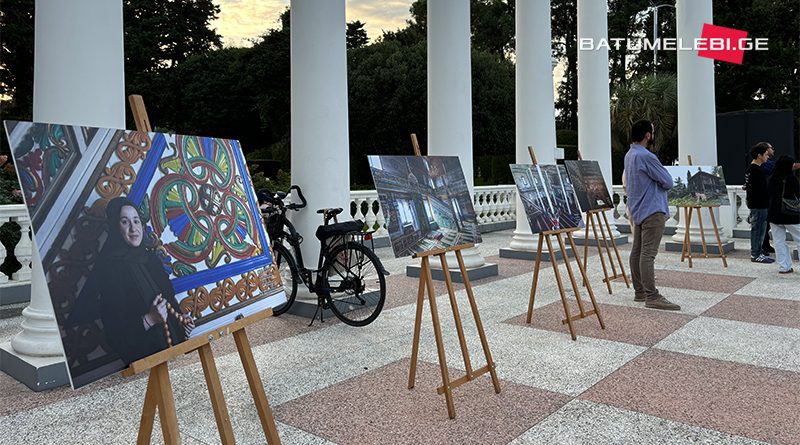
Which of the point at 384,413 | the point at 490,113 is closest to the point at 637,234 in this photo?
the point at 384,413

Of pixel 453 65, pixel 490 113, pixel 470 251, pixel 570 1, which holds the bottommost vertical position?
pixel 470 251

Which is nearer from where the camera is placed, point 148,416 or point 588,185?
point 148,416

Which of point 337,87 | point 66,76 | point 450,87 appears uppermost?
point 450,87

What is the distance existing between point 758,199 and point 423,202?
26.0 ft

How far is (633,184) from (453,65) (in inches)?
137

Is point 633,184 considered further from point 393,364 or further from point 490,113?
point 490,113

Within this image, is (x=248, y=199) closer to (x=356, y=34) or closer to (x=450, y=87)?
(x=450, y=87)

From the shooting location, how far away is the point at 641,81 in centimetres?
2900

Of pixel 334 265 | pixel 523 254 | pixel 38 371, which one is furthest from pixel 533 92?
pixel 38 371

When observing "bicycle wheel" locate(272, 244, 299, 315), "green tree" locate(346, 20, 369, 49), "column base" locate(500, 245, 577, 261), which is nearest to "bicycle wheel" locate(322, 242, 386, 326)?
"bicycle wheel" locate(272, 244, 299, 315)

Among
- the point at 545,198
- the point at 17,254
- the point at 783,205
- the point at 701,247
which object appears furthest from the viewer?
the point at 701,247

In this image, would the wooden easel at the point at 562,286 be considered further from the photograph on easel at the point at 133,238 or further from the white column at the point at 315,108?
the photograph on easel at the point at 133,238

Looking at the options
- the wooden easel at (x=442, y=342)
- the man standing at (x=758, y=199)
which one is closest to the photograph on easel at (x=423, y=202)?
the wooden easel at (x=442, y=342)

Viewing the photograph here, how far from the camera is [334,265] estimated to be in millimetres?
6551
